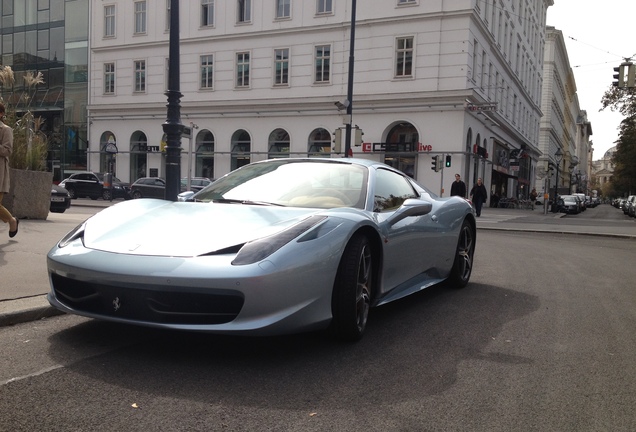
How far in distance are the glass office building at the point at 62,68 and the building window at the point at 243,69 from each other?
12.9 m

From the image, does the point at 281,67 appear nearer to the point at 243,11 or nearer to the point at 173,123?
the point at 243,11

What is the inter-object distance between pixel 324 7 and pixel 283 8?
9.32 ft

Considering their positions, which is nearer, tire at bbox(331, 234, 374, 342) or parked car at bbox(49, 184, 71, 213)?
tire at bbox(331, 234, 374, 342)

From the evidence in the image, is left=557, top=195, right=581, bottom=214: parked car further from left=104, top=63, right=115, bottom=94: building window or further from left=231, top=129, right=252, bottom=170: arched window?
left=104, top=63, right=115, bottom=94: building window

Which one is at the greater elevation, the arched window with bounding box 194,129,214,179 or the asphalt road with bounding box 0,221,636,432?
the arched window with bounding box 194,129,214,179

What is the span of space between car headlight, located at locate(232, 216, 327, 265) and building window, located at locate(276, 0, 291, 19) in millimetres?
33098

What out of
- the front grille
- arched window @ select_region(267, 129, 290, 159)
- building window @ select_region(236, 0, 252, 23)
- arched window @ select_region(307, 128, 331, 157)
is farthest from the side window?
building window @ select_region(236, 0, 252, 23)

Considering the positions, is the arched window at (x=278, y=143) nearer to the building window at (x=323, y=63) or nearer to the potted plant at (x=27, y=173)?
the building window at (x=323, y=63)

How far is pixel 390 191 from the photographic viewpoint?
15.8 feet

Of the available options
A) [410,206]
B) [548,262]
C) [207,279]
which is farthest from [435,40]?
[207,279]

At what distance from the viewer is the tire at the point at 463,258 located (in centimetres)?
607

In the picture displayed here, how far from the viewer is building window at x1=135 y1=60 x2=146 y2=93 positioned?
39031 millimetres

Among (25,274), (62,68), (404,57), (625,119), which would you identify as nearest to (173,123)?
(25,274)

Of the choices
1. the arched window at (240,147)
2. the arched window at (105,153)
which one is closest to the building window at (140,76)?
the arched window at (105,153)
